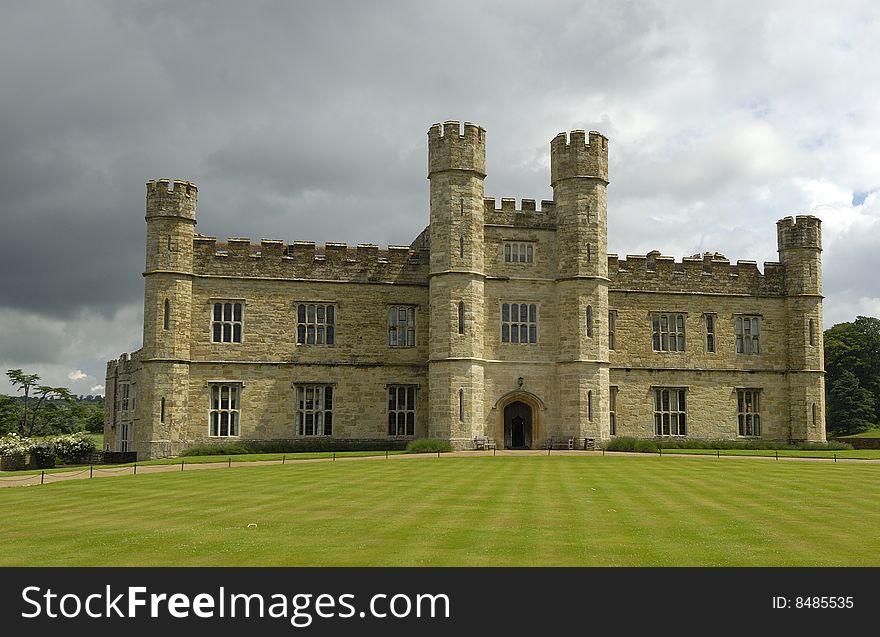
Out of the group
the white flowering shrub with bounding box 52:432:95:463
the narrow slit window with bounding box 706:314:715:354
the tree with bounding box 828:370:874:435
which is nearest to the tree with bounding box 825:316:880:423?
the tree with bounding box 828:370:874:435

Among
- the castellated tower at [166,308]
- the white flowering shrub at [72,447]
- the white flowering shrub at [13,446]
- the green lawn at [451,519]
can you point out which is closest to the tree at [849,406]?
the green lawn at [451,519]

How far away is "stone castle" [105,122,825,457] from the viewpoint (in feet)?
120

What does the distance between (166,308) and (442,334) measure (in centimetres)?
1167

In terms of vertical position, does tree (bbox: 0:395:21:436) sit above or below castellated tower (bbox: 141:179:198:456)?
below

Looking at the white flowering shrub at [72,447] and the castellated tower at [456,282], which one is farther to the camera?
the castellated tower at [456,282]

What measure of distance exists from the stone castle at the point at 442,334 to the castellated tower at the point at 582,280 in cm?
7

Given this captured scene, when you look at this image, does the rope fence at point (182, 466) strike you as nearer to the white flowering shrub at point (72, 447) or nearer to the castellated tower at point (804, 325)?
the white flowering shrub at point (72, 447)

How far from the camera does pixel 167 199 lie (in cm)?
3666

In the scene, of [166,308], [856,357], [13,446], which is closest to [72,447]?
[13,446]

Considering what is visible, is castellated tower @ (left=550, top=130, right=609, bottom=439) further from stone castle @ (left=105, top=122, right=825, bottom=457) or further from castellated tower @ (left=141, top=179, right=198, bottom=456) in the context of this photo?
castellated tower @ (left=141, top=179, right=198, bottom=456)

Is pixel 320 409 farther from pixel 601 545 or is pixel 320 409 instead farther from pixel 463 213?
pixel 601 545

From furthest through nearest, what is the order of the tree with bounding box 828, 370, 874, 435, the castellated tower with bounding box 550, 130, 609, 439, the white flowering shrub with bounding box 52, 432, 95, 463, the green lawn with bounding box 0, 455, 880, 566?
Answer: 1. the tree with bounding box 828, 370, 874, 435
2. the castellated tower with bounding box 550, 130, 609, 439
3. the white flowering shrub with bounding box 52, 432, 95, 463
4. the green lawn with bounding box 0, 455, 880, 566

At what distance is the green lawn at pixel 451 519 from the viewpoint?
1115cm

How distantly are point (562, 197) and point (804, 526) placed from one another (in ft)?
88.3
